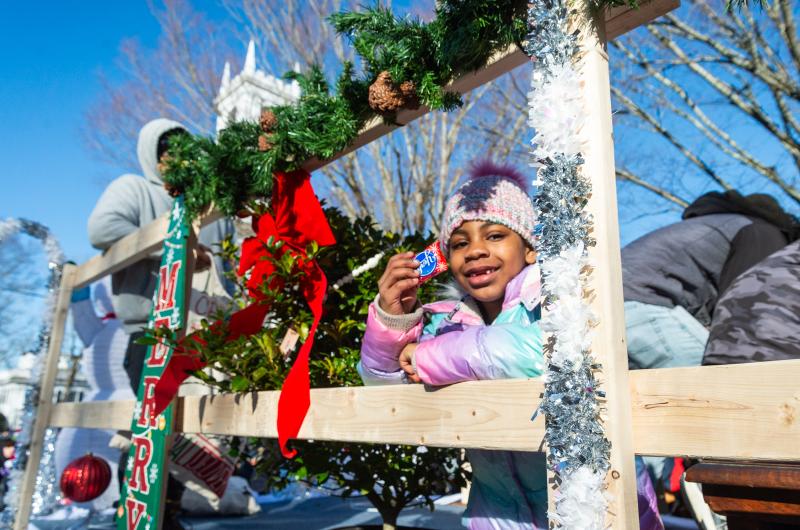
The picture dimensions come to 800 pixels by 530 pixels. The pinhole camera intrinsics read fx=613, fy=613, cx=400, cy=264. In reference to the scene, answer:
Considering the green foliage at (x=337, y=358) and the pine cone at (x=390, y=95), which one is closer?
the pine cone at (x=390, y=95)

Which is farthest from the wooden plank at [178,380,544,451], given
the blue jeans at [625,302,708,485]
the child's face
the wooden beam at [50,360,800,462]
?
the blue jeans at [625,302,708,485]

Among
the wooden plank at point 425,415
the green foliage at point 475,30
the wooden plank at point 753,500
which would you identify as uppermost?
the green foliage at point 475,30

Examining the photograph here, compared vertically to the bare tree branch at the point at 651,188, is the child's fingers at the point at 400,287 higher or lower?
lower

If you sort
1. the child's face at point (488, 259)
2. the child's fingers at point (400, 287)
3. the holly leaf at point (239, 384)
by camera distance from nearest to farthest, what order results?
the child's fingers at point (400, 287) < the child's face at point (488, 259) < the holly leaf at point (239, 384)

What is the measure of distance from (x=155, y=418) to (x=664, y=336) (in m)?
2.15

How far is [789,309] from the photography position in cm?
187

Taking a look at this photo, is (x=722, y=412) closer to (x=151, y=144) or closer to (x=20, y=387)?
(x=151, y=144)

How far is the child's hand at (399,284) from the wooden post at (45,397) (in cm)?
299

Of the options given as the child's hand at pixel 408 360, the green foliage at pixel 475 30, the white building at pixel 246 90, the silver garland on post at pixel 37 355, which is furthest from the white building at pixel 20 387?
the green foliage at pixel 475 30

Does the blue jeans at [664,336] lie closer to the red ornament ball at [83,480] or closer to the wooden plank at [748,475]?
the wooden plank at [748,475]

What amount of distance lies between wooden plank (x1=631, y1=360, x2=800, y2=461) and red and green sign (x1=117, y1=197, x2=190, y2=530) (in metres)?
1.89

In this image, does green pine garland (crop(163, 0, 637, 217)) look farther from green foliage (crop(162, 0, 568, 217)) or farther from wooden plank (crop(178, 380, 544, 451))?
wooden plank (crop(178, 380, 544, 451))

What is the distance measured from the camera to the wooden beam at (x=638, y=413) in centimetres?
88

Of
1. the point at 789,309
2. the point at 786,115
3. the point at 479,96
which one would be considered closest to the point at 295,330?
the point at 789,309
